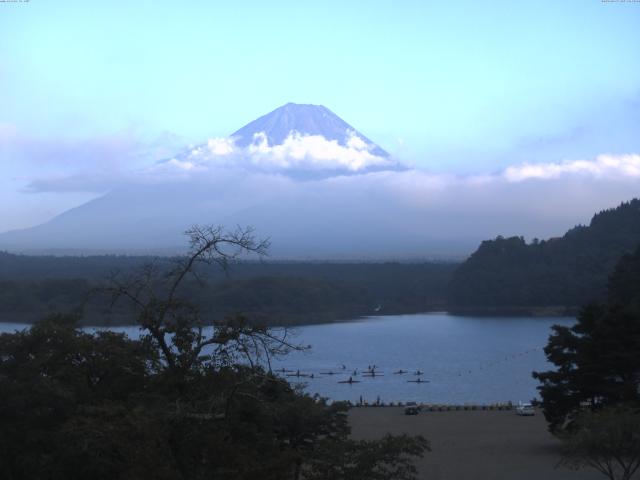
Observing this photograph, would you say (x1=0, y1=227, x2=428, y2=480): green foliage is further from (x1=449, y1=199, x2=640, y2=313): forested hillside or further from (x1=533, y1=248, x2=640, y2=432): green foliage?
(x1=449, y1=199, x2=640, y2=313): forested hillside

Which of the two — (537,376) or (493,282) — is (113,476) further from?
(493,282)

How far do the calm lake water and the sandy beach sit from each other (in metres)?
1.94

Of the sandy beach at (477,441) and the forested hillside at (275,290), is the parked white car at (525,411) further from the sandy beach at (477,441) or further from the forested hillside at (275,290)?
the forested hillside at (275,290)

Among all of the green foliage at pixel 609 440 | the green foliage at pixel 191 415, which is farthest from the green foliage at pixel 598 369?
the green foliage at pixel 191 415

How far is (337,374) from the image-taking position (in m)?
21.8

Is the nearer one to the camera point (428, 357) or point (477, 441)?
point (477, 441)

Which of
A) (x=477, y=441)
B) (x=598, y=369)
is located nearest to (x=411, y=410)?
(x=477, y=441)

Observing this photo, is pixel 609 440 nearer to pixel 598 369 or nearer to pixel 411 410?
pixel 598 369

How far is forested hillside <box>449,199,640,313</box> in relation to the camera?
44.1 m

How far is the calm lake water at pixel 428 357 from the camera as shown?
18.7 meters

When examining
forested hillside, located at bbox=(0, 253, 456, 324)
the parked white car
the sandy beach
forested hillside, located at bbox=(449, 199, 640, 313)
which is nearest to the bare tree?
the sandy beach

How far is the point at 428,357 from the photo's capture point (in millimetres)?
26109

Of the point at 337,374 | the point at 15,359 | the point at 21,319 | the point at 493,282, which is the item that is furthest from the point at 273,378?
the point at 493,282

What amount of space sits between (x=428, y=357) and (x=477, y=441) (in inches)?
596
